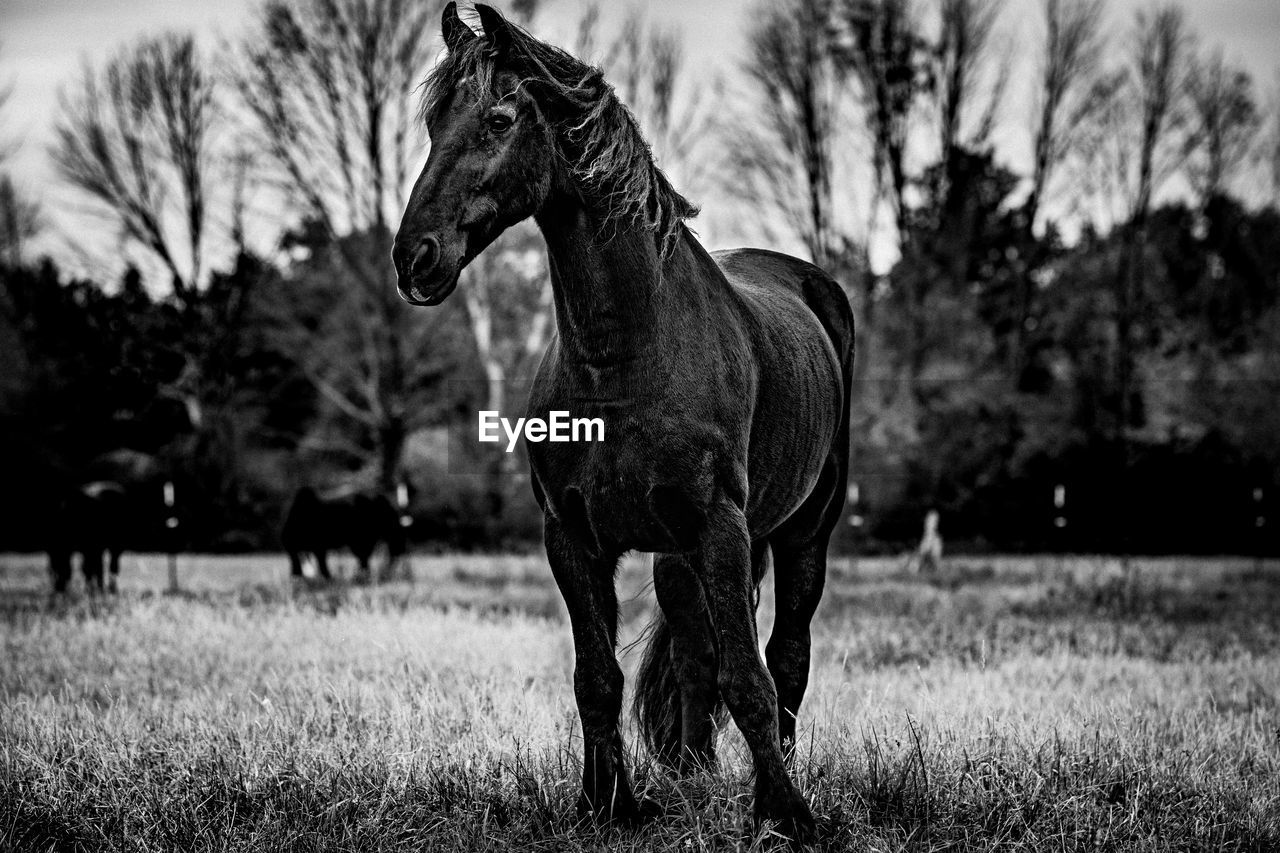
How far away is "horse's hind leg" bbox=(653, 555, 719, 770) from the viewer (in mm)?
Answer: 3588

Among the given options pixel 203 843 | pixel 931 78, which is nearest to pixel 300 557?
pixel 203 843

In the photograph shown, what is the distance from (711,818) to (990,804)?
1.01m

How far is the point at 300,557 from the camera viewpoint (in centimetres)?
1288

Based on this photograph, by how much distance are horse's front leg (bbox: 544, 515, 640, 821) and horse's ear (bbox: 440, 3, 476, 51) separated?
53.4 inches

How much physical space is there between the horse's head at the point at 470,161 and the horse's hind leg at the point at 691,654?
1.44 meters

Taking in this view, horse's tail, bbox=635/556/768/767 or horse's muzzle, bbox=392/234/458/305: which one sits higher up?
horse's muzzle, bbox=392/234/458/305

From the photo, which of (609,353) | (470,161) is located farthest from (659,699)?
(470,161)

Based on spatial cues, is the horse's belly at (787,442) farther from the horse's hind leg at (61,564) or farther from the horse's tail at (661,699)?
Answer: the horse's hind leg at (61,564)

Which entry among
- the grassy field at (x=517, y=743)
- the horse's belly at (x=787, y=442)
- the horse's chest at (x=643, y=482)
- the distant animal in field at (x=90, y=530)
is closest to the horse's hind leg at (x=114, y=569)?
the distant animal in field at (x=90, y=530)

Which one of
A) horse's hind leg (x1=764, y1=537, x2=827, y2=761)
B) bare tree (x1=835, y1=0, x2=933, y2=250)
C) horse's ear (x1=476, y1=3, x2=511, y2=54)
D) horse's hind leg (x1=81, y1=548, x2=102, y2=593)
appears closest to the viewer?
horse's ear (x1=476, y1=3, x2=511, y2=54)

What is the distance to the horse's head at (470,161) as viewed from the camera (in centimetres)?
251

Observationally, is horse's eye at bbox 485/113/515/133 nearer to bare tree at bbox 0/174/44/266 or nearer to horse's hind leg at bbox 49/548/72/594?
horse's hind leg at bbox 49/548/72/594

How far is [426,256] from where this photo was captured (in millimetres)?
2502

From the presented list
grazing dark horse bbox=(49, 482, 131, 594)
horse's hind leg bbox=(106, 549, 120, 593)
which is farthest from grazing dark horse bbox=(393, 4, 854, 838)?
horse's hind leg bbox=(106, 549, 120, 593)
